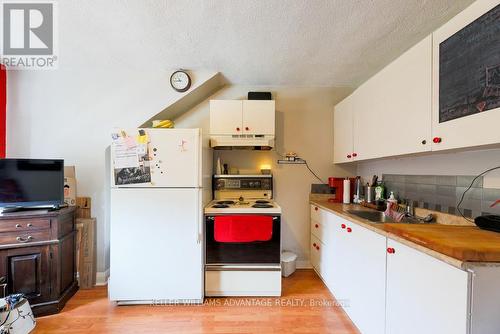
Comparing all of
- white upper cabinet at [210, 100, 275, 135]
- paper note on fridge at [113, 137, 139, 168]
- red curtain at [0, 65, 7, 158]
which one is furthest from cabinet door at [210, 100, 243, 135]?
red curtain at [0, 65, 7, 158]

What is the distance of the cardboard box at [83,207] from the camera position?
94.5 inches

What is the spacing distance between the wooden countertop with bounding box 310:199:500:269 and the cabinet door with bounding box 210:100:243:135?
1703 millimetres

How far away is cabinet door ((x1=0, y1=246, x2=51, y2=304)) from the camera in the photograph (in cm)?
182

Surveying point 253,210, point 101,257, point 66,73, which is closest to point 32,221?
point 101,257

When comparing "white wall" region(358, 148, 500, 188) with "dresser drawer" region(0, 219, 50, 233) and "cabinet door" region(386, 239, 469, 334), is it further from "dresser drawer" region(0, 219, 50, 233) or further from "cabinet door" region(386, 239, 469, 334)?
"dresser drawer" region(0, 219, 50, 233)

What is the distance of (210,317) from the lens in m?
1.86

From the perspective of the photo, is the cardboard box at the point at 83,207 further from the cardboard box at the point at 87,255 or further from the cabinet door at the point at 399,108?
the cabinet door at the point at 399,108

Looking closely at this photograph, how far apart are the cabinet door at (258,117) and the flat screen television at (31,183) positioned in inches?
73.3

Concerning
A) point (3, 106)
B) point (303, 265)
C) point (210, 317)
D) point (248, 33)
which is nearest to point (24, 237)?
point (3, 106)

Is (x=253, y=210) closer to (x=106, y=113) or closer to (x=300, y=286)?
(x=300, y=286)

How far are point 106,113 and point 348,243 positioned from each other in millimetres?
2771

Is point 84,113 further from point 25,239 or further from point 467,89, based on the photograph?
point 467,89

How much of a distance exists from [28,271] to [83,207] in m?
0.71

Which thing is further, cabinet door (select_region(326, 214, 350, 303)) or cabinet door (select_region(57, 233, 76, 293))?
cabinet door (select_region(57, 233, 76, 293))
